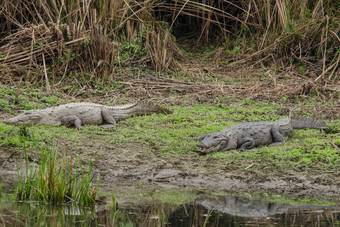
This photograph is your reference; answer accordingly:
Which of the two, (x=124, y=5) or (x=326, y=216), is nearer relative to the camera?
(x=326, y=216)

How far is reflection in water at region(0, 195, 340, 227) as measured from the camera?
3.87 m

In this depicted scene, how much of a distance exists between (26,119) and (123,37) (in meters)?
4.18

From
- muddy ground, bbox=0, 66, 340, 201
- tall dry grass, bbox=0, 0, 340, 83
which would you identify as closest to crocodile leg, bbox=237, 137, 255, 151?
muddy ground, bbox=0, 66, 340, 201

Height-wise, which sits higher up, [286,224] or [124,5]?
[124,5]

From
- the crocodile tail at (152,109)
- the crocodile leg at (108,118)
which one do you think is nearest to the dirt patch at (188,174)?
the crocodile leg at (108,118)

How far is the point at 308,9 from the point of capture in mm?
11031

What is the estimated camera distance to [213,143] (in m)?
6.08

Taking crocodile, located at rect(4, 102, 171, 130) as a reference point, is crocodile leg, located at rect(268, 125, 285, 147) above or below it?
above

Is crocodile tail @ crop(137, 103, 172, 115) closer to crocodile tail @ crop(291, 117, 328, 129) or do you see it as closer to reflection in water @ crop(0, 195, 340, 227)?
crocodile tail @ crop(291, 117, 328, 129)

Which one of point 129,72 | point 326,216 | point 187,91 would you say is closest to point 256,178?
point 326,216

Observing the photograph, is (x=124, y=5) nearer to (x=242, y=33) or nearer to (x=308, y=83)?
(x=242, y=33)

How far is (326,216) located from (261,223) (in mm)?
651

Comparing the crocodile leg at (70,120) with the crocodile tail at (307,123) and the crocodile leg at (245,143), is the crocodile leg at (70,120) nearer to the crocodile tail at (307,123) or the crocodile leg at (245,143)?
the crocodile leg at (245,143)

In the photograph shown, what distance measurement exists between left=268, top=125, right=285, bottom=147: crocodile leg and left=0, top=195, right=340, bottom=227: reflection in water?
205 centimetres
